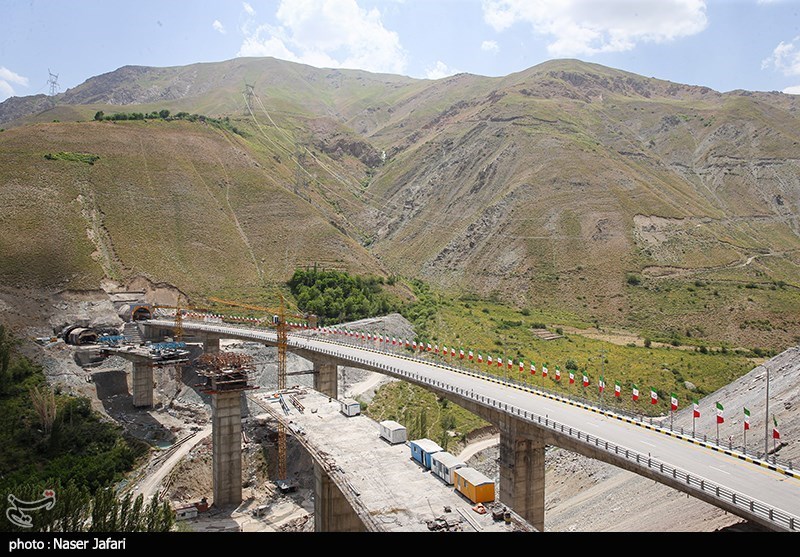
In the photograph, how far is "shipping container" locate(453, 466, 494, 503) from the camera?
29.5 metres

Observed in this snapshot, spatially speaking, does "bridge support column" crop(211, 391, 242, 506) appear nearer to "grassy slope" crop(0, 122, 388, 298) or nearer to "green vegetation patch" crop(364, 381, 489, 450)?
"green vegetation patch" crop(364, 381, 489, 450)

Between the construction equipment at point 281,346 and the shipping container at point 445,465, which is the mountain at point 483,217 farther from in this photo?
the shipping container at point 445,465

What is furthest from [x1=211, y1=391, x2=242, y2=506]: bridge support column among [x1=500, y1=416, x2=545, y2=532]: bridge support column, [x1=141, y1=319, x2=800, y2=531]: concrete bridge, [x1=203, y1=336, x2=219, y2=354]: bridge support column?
[x1=500, y1=416, x2=545, y2=532]: bridge support column

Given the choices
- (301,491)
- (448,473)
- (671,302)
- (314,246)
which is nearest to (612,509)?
(448,473)

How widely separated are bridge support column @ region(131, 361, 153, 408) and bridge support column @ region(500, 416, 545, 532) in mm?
53254

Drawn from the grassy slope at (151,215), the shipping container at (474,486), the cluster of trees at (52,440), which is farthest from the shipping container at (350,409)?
the grassy slope at (151,215)

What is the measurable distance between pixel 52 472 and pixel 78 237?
197 feet

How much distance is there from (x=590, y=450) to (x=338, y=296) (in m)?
73.0

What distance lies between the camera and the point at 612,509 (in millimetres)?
41188

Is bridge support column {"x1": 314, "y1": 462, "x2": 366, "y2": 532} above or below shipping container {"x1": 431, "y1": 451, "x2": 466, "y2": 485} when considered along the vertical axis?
below

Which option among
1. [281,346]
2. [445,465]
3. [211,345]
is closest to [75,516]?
[445,465]

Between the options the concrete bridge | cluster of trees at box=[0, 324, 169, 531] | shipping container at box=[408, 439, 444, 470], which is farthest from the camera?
cluster of trees at box=[0, 324, 169, 531]
